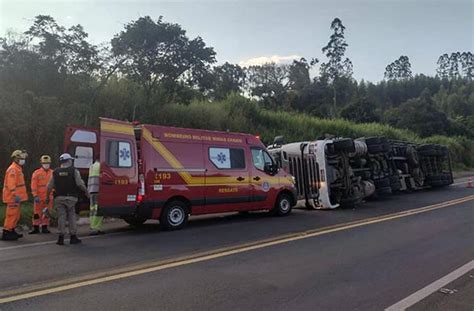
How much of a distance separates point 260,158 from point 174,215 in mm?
3193

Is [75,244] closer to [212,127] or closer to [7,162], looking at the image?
[7,162]

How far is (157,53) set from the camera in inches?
797

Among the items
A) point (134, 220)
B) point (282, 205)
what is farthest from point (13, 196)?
point (282, 205)

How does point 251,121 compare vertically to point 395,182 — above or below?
above

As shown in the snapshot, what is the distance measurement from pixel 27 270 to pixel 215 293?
287 cm

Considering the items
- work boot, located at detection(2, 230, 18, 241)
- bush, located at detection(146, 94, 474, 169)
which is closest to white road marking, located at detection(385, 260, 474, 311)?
work boot, located at detection(2, 230, 18, 241)

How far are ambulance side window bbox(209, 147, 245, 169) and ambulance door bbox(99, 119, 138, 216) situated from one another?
216cm

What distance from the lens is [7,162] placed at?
14352 mm

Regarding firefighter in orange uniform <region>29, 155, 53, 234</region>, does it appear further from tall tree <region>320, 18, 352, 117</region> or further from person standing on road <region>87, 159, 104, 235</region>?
tall tree <region>320, 18, 352, 117</region>

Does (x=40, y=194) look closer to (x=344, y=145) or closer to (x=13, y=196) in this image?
(x=13, y=196)

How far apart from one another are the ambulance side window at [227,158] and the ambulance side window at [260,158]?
421 millimetres

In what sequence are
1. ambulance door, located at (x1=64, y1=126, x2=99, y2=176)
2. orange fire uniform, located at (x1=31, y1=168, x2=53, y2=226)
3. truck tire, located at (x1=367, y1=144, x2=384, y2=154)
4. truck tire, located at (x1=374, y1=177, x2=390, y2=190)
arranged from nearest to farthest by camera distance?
orange fire uniform, located at (x1=31, y1=168, x2=53, y2=226)
ambulance door, located at (x1=64, y1=126, x2=99, y2=176)
truck tire, located at (x1=374, y1=177, x2=390, y2=190)
truck tire, located at (x1=367, y1=144, x2=384, y2=154)

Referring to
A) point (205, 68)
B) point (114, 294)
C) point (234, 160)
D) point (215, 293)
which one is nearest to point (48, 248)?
point (114, 294)

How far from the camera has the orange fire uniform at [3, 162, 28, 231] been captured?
9312 millimetres
